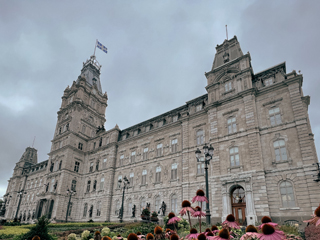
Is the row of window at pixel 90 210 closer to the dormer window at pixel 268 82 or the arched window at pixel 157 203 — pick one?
the arched window at pixel 157 203

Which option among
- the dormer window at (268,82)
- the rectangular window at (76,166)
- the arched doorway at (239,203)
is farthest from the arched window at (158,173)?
the rectangular window at (76,166)

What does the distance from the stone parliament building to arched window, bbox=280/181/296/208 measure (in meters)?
0.09

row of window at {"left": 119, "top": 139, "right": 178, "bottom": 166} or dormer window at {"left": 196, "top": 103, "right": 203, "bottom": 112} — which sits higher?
dormer window at {"left": 196, "top": 103, "right": 203, "bottom": 112}

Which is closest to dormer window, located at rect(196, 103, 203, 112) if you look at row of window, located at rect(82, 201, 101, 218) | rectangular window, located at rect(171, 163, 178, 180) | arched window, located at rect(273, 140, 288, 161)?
rectangular window, located at rect(171, 163, 178, 180)

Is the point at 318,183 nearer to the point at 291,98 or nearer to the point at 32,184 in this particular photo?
the point at 291,98

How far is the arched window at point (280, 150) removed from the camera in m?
24.0

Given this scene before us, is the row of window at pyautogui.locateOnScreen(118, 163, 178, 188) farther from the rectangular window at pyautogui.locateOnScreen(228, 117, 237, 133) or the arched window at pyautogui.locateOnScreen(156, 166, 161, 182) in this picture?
the rectangular window at pyautogui.locateOnScreen(228, 117, 237, 133)

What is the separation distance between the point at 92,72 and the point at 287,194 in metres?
55.7

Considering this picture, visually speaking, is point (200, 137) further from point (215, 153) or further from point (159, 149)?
point (159, 149)

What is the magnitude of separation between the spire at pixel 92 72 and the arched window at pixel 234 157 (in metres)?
41.6

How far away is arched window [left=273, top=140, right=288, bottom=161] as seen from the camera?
24.0 meters

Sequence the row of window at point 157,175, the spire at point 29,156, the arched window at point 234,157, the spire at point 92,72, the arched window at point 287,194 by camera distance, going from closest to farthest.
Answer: the arched window at point 287,194, the arched window at point 234,157, the row of window at point 157,175, the spire at point 92,72, the spire at point 29,156

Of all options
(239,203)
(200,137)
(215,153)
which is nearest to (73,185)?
(200,137)

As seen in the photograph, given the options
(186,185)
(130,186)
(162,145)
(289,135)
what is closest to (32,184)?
(130,186)
